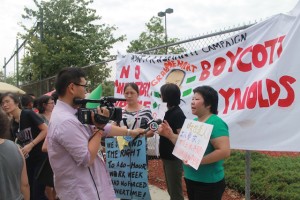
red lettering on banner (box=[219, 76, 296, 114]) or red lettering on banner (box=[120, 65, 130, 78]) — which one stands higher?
red lettering on banner (box=[120, 65, 130, 78])

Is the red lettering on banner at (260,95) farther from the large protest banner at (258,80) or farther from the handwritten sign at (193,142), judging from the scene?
the handwritten sign at (193,142)

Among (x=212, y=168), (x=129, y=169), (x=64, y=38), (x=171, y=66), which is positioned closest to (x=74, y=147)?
(x=212, y=168)

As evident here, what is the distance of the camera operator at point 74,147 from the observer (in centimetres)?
227

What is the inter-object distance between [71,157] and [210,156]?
1.17m

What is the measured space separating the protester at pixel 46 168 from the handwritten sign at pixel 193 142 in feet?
6.42

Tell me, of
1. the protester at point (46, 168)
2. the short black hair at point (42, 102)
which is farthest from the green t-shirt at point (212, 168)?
the short black hair at point (42, 102)

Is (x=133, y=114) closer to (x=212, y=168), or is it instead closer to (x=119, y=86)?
(x=212, y=168)

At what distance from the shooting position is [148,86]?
17.5 feet

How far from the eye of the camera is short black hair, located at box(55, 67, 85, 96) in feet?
7.93

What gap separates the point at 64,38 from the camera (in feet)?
51.5

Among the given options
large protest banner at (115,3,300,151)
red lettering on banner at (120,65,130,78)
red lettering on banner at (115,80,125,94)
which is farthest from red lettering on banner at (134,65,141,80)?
large protest banner at (115,3,300,151)

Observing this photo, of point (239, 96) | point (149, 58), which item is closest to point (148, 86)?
point (149, 58)

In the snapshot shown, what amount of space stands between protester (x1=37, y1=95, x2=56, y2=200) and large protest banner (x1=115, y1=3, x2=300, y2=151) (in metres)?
1.98

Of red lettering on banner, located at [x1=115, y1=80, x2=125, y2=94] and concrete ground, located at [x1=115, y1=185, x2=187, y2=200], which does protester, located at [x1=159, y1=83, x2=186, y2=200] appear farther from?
red lettering on banner, located at [x1=115, y1=80, x2=125, y2=94]
